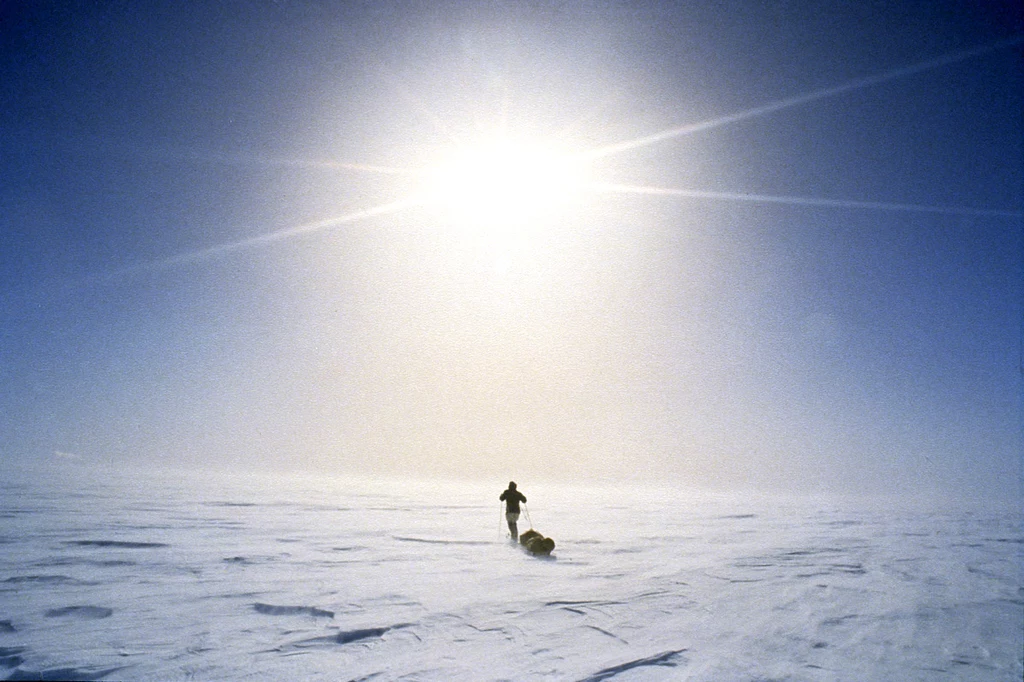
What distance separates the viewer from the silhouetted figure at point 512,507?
11.6 m

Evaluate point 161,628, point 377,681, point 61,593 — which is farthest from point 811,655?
point 61,593

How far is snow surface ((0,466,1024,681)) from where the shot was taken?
4453 millimetres

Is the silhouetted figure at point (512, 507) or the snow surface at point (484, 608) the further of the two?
the silhouetted figure at point (512, 507)

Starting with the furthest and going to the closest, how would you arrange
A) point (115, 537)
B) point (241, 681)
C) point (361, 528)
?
point (361, 528)
point (115, 537)
point (241, 681)

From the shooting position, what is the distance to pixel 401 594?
21.4 ft

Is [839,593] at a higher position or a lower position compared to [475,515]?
higher

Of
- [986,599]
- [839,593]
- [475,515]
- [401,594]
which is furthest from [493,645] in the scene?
[475,515]

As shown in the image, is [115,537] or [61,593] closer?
[61,593]

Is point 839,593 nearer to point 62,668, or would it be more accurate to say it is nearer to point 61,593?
point 62,668

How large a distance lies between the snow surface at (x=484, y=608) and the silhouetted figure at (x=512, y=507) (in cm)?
54

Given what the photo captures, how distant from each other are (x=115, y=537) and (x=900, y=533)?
22.0m

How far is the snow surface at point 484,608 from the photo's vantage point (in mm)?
4453

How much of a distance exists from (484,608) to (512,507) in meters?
5.95

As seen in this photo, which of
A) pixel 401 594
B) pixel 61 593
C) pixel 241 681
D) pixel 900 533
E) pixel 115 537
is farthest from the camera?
pixel 900 533
